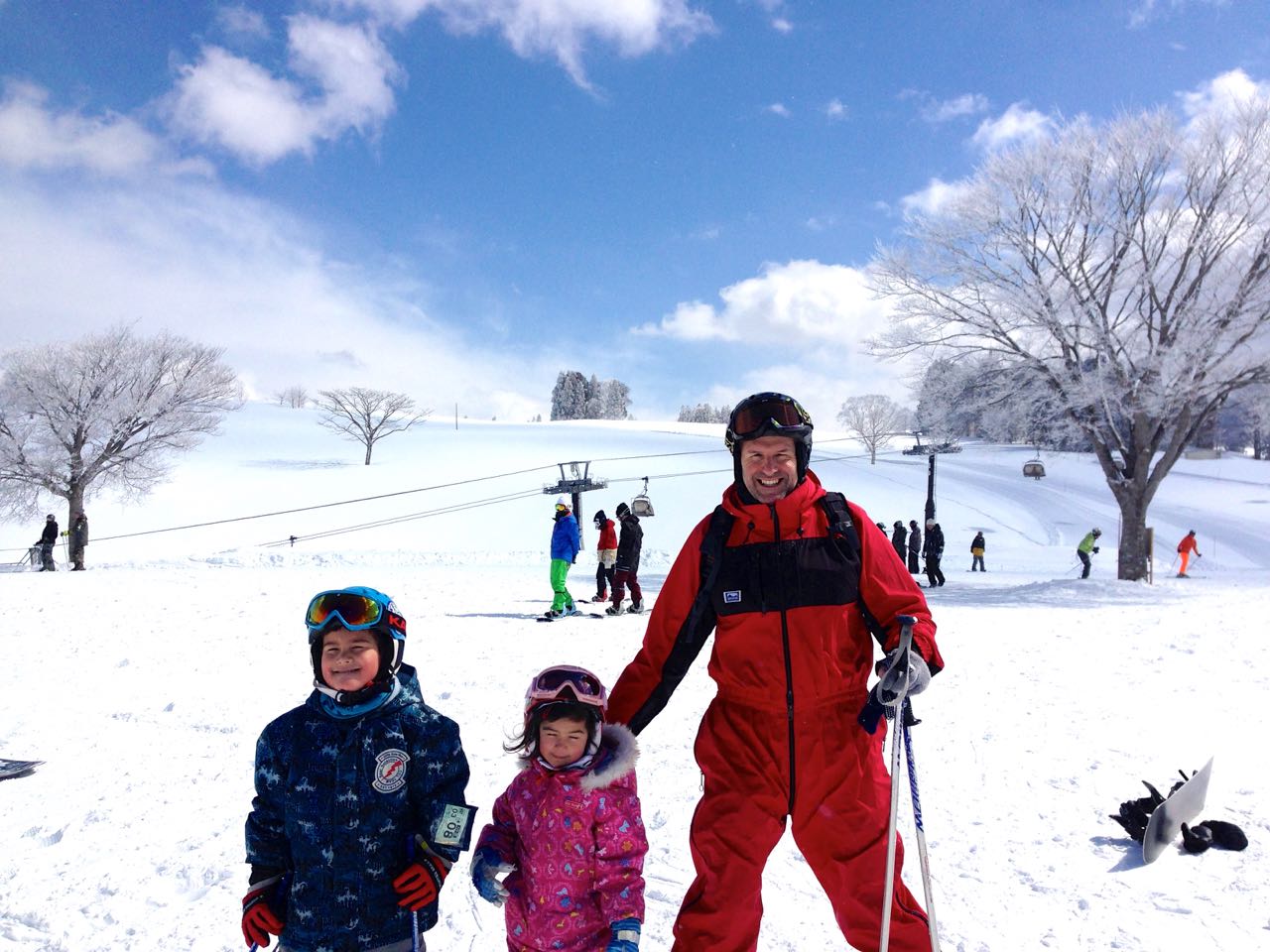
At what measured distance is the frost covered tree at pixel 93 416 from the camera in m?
23.2

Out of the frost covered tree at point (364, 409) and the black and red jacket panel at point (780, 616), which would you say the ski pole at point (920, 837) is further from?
the frost covered tree at point (364, 409)

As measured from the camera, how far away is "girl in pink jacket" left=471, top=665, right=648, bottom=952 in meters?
2.09

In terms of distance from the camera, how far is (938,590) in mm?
14367

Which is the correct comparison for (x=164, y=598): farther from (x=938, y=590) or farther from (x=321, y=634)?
(x=938, y=590)

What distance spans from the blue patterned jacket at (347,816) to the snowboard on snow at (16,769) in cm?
310

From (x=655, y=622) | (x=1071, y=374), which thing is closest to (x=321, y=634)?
(x=655, y=622)

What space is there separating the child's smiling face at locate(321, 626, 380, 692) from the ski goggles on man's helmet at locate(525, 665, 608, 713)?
18.9 inches

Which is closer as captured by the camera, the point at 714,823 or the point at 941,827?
the point at 714,823

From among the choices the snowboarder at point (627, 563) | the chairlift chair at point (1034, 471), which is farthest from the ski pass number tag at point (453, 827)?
the chairlift chair at point (1034, 471)

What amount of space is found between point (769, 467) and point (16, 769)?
4.61 metres

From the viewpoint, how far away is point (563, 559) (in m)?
9.90

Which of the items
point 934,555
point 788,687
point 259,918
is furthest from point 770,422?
→ point 934,555

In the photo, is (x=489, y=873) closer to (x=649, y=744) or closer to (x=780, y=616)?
(x=780, y=616)

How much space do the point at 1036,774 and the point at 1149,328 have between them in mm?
13062
